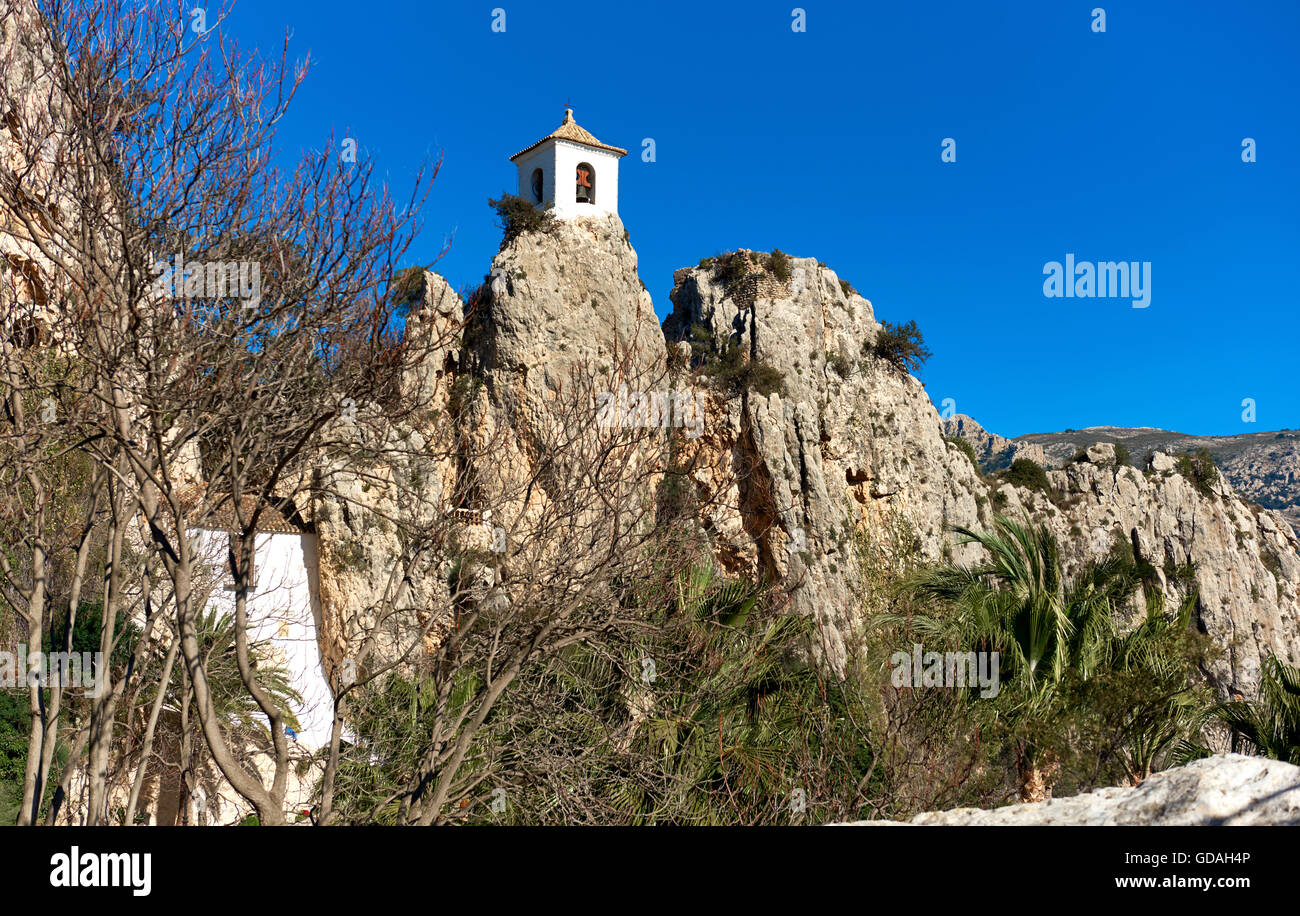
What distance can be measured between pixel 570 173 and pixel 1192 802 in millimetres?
29641

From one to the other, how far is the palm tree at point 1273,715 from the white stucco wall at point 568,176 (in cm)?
2457

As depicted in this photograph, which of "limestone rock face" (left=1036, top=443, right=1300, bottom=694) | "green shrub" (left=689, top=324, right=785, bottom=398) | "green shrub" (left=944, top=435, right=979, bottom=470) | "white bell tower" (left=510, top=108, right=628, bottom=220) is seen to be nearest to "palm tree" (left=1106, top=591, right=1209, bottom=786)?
"green shrub" (left=689, top=324, right=785, bottom=398)

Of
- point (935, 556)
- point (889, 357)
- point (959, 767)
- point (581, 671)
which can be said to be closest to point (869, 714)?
point (959, 767)

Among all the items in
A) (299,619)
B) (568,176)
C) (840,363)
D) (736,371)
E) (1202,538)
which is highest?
(568,176)

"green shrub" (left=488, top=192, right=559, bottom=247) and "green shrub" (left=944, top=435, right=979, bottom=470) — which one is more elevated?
"green shrub" (left=488, top=192, right=559, bottom=247)

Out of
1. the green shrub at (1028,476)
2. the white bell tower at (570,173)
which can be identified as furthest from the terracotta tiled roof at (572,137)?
the green shrub at (1028,476)

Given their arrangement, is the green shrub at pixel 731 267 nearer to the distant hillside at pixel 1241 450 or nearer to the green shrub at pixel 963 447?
the green shrub at pixel 963 447

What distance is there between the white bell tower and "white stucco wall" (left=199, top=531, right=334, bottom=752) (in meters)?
15.9

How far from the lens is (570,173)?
29.9m

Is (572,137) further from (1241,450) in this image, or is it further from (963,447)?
(1241,450)

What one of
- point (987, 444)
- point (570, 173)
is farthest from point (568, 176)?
point (987, 444)

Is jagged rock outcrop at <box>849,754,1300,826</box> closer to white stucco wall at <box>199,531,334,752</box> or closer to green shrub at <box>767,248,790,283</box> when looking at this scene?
white stucco wall at <box>199,531,334,752</box>

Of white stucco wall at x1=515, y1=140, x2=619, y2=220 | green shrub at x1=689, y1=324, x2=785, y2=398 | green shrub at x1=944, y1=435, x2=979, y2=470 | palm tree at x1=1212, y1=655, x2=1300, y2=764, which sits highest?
white stucco wall at x1=515, y1=140, x2=619, y2=220

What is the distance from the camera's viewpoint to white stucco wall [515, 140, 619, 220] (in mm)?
29578
